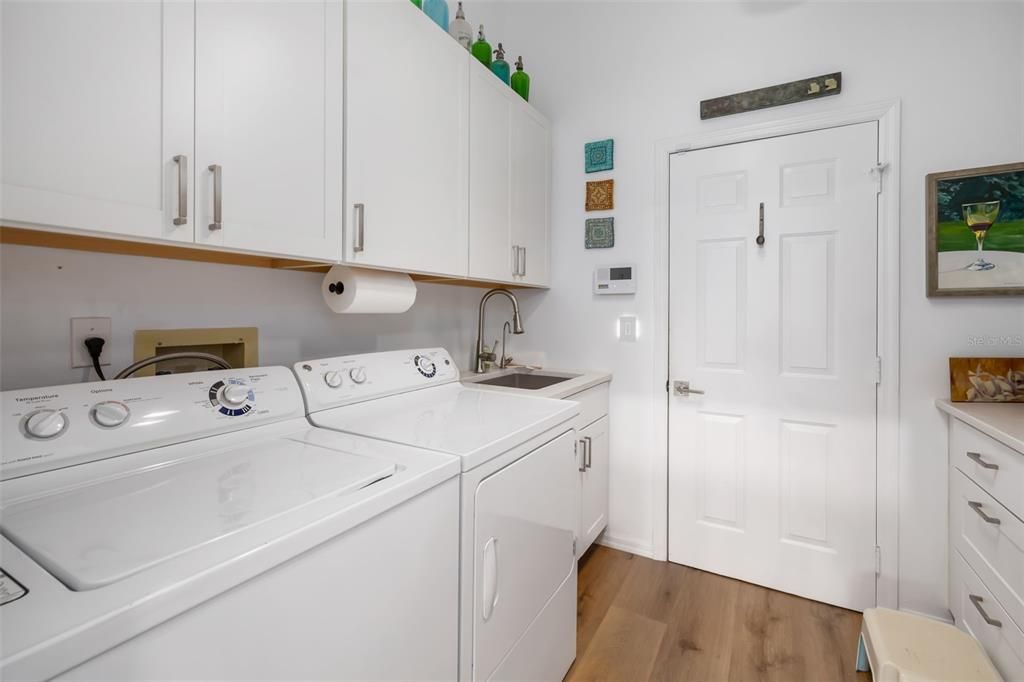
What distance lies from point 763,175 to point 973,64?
0.74m

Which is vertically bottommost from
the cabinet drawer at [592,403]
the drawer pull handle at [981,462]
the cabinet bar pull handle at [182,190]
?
the drawer pull handle at [981,462]

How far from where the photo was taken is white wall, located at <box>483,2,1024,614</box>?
5.58 feet

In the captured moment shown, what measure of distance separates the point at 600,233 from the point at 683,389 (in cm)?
91

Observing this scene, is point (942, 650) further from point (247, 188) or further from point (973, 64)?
point (247, 188)

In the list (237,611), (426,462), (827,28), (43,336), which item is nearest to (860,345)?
(827,28)

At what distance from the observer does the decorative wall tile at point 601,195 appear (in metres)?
2.39

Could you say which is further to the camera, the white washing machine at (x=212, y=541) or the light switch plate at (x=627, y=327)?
the light switch plate at (x=627, y=327)

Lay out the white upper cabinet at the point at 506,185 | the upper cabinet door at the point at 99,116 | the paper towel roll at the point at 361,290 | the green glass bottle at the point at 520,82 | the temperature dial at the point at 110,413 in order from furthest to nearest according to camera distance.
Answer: the green glass bottle at the point at 520,82 < the white upper cabinet at the point at 506,185 < the paper towel roll at the point at 361,290 < the temperature dial at the point at 110,413 < the upper cabinet door at the point at 99,116

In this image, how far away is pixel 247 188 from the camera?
107 cm

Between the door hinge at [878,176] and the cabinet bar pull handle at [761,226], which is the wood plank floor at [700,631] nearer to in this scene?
the cabinet bar pull handle at [761,226]

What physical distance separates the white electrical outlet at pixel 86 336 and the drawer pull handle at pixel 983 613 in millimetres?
2548

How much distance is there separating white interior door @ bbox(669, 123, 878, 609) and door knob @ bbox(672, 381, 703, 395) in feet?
0.06

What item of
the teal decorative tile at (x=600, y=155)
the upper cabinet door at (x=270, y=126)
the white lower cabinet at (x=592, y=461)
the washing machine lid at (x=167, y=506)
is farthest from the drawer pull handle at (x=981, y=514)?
the upper cabinet door at (x=270, y=126)

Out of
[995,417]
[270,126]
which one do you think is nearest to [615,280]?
[995,417]
